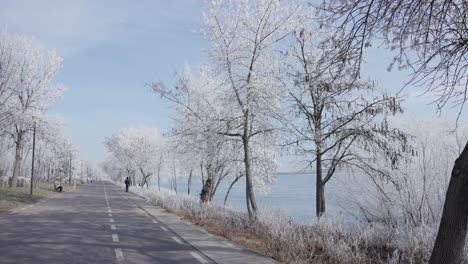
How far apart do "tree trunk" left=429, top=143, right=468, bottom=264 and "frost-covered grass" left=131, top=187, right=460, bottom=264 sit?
4270 millimetres

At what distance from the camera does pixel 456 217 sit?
222 inches

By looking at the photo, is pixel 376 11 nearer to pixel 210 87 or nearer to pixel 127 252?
pixel 127 252

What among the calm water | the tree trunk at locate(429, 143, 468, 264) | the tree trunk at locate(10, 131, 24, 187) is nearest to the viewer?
the tree trunk at locate(429, 143, 468, 264)

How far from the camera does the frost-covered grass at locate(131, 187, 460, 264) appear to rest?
417 inches

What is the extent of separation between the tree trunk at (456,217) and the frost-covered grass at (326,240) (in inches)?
168

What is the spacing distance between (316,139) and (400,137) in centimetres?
336

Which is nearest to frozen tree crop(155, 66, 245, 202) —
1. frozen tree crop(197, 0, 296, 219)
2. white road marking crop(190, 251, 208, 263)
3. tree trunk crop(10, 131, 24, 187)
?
frozen tree crop(197, 0, 296, 219)

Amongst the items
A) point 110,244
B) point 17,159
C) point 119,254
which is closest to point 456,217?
point 119,254

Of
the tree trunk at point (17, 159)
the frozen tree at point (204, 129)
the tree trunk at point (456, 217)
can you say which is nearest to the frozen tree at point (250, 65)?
the frozen tree at point (204, 129)

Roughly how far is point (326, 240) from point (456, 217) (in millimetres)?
6503

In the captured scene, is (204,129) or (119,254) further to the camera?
(204,129)

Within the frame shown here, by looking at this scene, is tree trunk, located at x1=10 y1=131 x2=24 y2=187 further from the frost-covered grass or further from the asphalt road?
the frost-covered grass

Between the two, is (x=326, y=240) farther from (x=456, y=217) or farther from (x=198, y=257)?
(x=456, y=217)

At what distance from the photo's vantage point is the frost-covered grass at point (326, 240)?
10.6 meters
